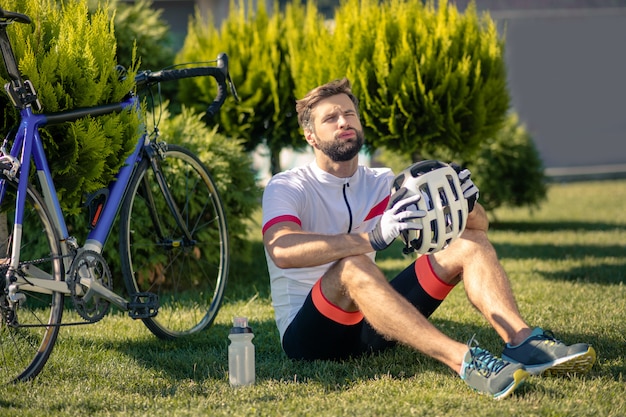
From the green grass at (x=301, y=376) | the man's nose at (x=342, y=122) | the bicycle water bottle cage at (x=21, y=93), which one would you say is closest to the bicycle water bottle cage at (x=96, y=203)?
the bicycle water bottle cage at (x=21, y=93)

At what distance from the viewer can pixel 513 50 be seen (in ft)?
52.3

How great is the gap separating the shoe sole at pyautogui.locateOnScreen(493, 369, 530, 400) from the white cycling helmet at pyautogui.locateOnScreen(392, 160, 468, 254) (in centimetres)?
54

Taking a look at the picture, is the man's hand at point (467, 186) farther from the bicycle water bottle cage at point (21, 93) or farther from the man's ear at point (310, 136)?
the bicycle water bottle cage at point (21, 93)

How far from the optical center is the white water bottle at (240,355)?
3.74 meters

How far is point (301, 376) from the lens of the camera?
12.8ft

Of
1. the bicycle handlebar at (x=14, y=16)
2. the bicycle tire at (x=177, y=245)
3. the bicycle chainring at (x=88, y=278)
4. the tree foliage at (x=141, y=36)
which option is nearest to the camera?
the bicycle handlebar at (x=14, y=16)

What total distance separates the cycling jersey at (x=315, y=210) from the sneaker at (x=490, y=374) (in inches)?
30.6

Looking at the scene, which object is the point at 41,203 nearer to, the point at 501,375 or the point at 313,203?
the point at 313,203

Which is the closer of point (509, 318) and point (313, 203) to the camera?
point (509, 318)

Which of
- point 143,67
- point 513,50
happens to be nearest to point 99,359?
point 143,67

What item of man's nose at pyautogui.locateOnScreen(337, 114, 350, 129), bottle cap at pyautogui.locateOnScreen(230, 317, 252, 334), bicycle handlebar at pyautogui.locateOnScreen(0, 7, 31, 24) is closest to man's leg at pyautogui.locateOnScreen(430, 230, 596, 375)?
man's nose at pyautogui.locateOnScreen(337, 114, 350, 129)

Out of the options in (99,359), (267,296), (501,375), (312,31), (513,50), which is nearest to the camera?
(501,375)

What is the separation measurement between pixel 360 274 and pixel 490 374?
607 mm

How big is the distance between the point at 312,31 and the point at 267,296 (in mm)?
2312
